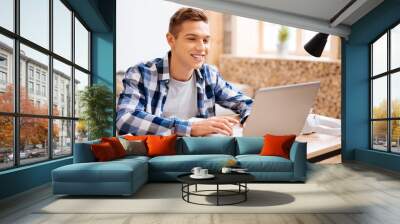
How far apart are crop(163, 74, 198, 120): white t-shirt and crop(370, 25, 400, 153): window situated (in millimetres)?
3545

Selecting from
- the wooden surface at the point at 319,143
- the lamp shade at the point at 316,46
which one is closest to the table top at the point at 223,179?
the wooden surface at the point at 319,143

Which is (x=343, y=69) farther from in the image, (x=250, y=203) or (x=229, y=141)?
(x=250, y=203)

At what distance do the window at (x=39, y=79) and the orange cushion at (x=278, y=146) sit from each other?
3036 millimetres

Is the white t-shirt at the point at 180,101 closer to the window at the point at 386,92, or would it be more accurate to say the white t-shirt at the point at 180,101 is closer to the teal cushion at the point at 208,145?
the teal cushion at the point at 208,145

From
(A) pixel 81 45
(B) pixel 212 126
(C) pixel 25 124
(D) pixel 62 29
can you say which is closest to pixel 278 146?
(B) pixel 212 126

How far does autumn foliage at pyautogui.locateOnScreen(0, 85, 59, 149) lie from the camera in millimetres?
4265

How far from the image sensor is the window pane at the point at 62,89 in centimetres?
581

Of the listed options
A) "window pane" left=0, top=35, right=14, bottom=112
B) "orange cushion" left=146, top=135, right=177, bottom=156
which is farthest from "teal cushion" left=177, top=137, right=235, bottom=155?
"window pane" left=0, top=35, right=14, bottom=112

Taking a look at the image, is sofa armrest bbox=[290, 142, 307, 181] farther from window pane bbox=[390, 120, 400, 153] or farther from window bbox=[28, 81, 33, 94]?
window bbox=[28, 81, 33, 94]

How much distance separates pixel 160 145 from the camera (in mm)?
5762

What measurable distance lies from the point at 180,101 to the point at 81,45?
82.2 inches

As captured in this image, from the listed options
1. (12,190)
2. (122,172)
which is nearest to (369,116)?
(122,172)

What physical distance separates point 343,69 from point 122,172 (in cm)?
577

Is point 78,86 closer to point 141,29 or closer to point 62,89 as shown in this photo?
point 62,89
